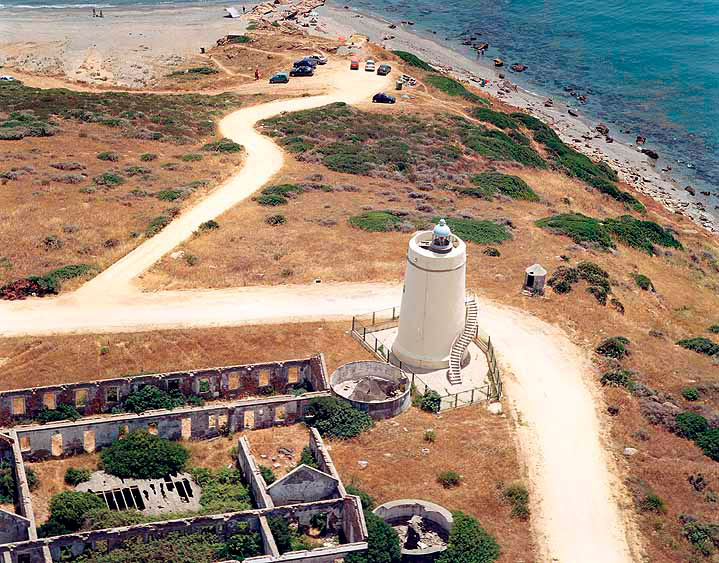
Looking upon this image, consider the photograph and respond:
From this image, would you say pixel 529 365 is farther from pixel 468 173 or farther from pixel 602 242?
pixel 468 173

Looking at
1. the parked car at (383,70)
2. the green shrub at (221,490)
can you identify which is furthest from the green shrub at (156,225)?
the parked car at (383,70)

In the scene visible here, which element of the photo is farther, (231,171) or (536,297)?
(231,171)

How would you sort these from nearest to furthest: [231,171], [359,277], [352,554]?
[352,554]
[359,277]
[231,171]

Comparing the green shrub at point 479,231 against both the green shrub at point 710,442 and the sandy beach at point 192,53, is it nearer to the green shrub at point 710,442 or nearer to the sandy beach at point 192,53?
the green shrub at point 710,442

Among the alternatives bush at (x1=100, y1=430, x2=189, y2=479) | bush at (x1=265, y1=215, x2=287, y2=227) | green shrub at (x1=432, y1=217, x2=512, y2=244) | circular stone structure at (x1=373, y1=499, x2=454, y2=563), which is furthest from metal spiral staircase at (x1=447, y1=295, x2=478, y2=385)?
bush at (x1=265, y1=215, x2=287, y2=227)

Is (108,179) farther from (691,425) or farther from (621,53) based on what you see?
(621,53)

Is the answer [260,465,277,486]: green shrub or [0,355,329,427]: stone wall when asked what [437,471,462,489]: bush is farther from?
[0,355,329,427]: stone wall

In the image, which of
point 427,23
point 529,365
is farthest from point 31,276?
point 427,23
